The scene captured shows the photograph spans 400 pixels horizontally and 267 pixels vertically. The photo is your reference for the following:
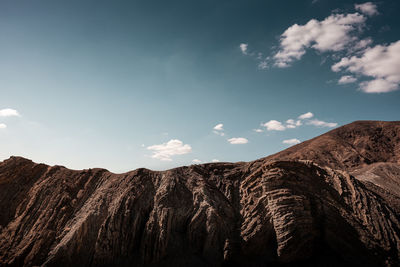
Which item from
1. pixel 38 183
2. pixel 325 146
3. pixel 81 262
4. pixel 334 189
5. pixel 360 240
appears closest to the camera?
pixel 81 262

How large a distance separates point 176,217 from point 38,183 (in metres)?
13.2

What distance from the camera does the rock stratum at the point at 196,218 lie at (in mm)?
16594

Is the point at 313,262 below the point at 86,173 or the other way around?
below

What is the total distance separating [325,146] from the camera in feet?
185

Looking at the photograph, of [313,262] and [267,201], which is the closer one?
[313,262]

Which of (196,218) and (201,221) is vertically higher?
(196,218)

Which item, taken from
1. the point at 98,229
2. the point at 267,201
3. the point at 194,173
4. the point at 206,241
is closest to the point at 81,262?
the point at 98,229

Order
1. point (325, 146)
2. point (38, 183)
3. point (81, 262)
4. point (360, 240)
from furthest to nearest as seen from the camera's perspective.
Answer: point (325, 146) < point (38, 183) < point (360, 240) < point (81, 262)

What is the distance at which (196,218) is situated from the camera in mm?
18219

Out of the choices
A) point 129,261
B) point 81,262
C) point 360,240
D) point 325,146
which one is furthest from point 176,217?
point 325,146

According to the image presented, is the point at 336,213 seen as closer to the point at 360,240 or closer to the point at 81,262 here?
the point at 360,240

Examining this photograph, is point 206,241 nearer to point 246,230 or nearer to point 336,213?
point 246,230

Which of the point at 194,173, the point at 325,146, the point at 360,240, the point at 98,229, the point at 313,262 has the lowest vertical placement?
the point at 313,262

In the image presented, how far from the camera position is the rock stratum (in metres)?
16.6
